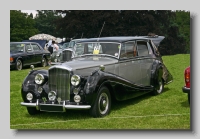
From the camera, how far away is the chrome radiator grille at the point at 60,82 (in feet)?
22.7

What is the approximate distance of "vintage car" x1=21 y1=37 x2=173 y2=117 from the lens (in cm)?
681

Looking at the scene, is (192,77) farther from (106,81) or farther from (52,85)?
(52,85)

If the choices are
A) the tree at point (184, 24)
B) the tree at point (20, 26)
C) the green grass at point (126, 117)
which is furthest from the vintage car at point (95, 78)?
the tree at point (184, 24)

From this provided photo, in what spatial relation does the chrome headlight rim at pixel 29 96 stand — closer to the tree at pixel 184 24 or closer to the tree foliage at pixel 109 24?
the tree foliage at pixel 109 24

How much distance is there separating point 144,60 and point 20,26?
3.26 meters

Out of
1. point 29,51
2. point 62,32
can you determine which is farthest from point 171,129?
point 29,51

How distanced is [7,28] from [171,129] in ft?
12.7

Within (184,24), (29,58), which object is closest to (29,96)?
(184,24)

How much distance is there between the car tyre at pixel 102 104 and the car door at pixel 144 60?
69.0 inches

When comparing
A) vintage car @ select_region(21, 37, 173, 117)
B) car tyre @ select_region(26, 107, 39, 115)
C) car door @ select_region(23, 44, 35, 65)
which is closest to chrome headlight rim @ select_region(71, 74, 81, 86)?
vintage car @ select_region(21, 37, 173, 117)

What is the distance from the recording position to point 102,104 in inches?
276

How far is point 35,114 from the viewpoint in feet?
24.2

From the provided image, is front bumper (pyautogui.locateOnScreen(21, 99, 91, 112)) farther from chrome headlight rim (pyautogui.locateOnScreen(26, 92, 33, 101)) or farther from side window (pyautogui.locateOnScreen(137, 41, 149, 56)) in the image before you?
side window (pyautogui.locateOnScreen(137, 41, 149, 56))

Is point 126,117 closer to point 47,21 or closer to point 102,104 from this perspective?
point 102,104
